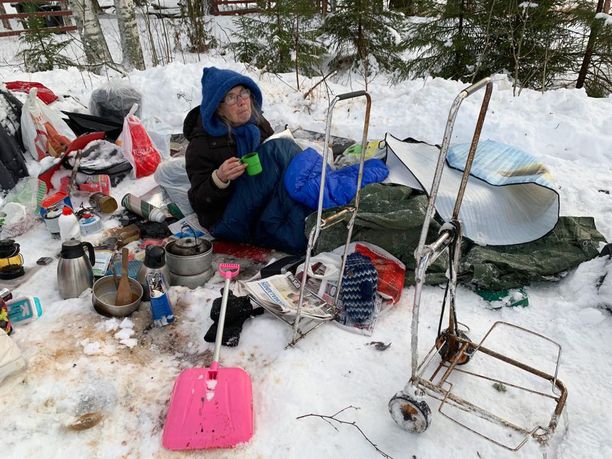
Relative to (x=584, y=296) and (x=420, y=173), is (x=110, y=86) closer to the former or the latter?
(x=420, y=173)

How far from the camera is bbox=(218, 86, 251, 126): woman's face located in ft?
8.94

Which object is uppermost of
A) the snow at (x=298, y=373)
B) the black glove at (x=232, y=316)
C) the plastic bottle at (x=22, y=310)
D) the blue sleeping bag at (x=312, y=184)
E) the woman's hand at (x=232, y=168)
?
the woman's hand at (x=232, y=168)

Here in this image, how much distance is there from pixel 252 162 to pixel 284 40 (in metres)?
4.33

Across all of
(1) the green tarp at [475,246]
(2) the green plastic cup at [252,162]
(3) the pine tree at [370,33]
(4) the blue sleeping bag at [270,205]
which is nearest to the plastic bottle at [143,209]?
(4) the blue sleeping bag at [270,205]

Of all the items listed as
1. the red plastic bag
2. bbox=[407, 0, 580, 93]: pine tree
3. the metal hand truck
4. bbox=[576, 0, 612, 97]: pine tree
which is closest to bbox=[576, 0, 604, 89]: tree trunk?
bbox=[576, 0, 612, 97]: pine tree

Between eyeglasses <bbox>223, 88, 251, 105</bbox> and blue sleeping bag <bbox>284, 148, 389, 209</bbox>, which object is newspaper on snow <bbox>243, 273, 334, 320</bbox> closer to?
blue sleeping bag <bbox>284, 148, 389, 209</bbox>

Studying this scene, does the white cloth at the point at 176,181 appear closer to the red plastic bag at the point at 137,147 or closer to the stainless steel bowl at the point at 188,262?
the red plastic bag at the point at 137,147

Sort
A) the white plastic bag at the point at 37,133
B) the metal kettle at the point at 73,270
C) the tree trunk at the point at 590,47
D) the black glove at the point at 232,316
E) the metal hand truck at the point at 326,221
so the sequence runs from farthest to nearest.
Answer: the tree trunk at the point at 590,47 < the white plastic bag at the point at 37,133 < the metal kettle at the point at 73,270 < the black glove at the point at 232,316 < the metal hand truck at the point at 326,221

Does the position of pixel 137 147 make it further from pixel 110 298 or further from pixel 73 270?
pixel 110 298

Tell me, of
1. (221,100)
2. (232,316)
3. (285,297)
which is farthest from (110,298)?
(221,100)

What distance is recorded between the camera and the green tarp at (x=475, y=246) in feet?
7.94

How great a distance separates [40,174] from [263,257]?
2.25 metres

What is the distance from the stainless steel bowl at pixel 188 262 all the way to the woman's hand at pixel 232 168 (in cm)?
44

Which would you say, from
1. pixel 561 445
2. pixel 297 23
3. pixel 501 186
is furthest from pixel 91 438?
pixel 297 23
